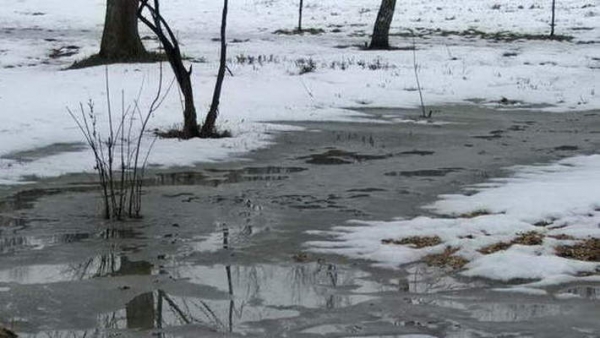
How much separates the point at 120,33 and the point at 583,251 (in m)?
13.9

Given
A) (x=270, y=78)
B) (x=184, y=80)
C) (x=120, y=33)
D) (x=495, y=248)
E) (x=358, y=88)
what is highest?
(x=120, y=33)

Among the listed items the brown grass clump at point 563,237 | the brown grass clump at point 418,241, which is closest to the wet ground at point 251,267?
the brown grass clump at point 418,241

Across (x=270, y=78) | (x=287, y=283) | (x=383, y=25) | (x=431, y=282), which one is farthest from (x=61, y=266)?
(x=383, y=25)

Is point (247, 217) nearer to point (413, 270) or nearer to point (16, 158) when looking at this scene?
point (413, 270)

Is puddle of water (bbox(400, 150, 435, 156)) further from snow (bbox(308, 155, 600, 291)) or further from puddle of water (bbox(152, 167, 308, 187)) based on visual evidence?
snow (bbox(308, 155, 600, 291))

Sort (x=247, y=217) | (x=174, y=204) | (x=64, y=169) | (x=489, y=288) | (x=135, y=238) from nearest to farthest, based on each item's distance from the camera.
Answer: (x=489, y=288) < (x=135, y=238) < (x=247, y=217) < (x=174, y=204) < (x=64, y=169)

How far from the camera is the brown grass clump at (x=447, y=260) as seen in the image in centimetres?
557

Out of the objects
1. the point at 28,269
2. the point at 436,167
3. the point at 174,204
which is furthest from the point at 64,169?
the point at 436,167

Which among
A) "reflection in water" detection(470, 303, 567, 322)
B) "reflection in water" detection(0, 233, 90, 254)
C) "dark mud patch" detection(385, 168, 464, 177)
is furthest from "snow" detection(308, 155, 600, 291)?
"reflection in water" detection(0, 233, 90, 254)

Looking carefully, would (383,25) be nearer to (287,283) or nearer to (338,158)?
(338,158)

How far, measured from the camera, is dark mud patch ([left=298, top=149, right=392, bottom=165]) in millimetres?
9553

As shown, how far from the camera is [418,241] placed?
6.12 m

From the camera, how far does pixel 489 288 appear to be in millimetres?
5078

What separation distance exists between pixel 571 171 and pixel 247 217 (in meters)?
3.86
